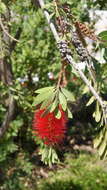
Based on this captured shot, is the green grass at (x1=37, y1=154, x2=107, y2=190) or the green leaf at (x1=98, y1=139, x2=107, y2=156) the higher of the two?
the green leaf at (x1=98, y1=139, x2=107, y2=156)

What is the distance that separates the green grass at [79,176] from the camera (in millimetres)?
3410

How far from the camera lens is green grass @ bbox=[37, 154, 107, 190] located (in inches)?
134

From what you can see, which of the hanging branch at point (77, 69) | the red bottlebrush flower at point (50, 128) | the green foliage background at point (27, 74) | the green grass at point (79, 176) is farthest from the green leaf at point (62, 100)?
the green grass at point (79, 176)

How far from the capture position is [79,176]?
11.9 feet

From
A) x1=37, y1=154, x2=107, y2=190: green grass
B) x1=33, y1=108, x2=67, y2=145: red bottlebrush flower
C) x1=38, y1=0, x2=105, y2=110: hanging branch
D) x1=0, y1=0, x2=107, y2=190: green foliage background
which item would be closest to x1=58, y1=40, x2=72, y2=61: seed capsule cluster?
x1=38, y1=0, x2=105, y2=110: hanging branch

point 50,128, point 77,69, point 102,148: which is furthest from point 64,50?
point 50,128

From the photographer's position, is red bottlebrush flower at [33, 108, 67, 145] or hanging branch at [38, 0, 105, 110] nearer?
hanging branch at [38, 0, 105, 110]

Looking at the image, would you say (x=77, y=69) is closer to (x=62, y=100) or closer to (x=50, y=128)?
(x=62, y=100)

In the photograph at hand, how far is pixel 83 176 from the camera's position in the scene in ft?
11.8

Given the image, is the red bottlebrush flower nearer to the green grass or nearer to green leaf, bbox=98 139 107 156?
green leaf, bbox=98 139 107 156

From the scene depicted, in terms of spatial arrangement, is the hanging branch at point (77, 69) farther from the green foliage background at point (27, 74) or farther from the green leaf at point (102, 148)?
the green foliage background at point (27, 74)

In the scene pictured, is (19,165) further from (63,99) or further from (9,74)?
(63,99)

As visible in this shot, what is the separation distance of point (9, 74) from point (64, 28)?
1332 mm

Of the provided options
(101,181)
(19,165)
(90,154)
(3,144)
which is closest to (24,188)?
(19,165)
